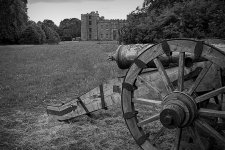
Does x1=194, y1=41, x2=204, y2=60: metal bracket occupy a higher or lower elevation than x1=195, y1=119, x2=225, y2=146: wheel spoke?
higher

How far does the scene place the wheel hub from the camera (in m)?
3.42

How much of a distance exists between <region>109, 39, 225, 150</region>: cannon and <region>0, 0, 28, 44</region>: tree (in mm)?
33759

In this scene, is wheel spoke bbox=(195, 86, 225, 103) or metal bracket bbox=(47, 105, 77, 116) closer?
wheel spoke bbox=(195, 86, 225, 103)

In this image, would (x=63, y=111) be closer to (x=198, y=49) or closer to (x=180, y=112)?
(x=180, y=112)

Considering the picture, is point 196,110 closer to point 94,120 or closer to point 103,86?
point 103,86

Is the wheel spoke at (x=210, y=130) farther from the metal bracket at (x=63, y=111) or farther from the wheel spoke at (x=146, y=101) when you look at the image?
the metal bracket at (x=63, y=111)

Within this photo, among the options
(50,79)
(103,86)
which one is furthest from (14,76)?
(103,86)

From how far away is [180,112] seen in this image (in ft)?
11.2

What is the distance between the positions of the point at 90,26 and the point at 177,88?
9084cm

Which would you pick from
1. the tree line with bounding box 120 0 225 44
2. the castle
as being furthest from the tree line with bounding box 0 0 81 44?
the castle

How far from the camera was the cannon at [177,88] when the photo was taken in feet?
11.1

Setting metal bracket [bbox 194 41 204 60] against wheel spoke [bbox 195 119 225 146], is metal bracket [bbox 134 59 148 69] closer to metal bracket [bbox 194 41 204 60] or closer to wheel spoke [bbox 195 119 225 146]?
metal bracket [bbox 194 41 204 60]

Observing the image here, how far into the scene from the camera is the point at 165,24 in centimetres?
1234

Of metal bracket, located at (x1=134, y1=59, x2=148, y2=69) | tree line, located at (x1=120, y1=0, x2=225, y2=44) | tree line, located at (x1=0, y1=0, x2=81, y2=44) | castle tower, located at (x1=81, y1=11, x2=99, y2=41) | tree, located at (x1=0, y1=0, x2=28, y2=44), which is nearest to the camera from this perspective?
metal bracket, located at (x1=134, y1=59, x2=148, y2=69)
